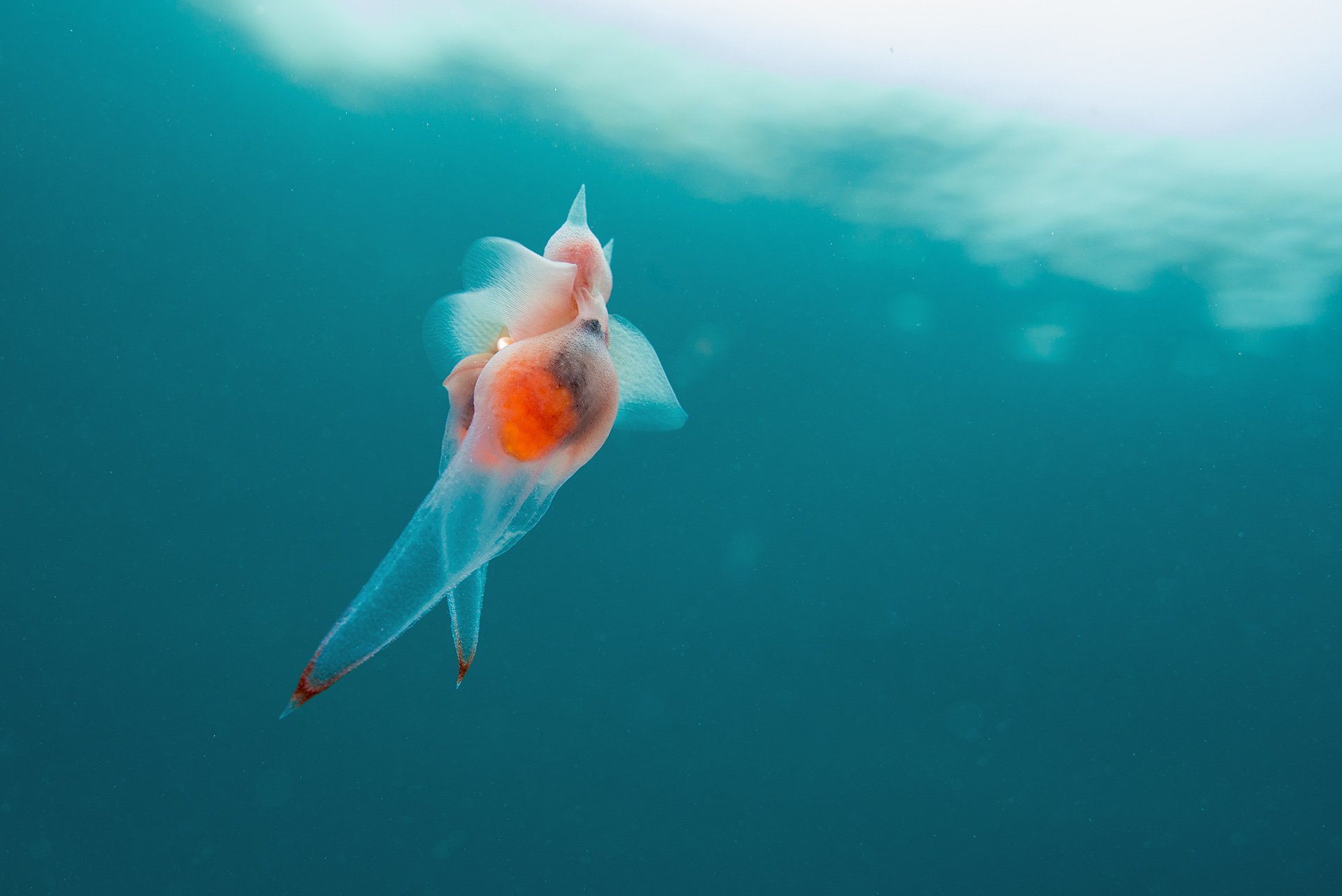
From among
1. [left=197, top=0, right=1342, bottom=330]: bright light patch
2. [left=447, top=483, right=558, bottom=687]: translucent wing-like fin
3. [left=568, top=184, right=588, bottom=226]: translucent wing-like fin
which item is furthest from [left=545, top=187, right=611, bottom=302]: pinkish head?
[left=197, top=0, right=1342, bottom=330]: bright light patch

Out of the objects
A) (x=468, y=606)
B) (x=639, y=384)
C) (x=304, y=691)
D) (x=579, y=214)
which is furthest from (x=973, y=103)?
(x=304, y=691)

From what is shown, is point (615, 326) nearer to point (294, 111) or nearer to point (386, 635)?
point (386, 635)

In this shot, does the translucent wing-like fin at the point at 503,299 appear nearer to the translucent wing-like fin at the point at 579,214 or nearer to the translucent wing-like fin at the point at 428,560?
the translucent wing-like fin at the point at 579,214

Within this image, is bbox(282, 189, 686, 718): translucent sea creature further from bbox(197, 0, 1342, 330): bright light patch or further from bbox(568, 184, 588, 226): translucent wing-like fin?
bbox(197, 0, 1342, 330): bright light patch

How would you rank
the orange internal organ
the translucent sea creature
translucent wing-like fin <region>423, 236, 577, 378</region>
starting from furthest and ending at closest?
translucent wing-like fin <region>423, 236, 577, 378</region>, the orange internal organ, the translucent sea creature

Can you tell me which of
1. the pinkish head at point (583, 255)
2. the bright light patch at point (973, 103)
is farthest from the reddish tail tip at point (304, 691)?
the bright light patch at point (973, 103)
